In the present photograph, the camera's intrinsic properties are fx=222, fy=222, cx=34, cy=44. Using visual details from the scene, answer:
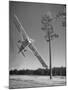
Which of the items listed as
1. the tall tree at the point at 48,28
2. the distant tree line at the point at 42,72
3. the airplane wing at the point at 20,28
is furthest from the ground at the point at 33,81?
the airplane wing at the point at 20,28

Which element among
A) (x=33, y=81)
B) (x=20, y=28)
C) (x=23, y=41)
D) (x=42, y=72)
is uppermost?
(x=20, y=28)

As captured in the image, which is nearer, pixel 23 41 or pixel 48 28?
pixel 23 41

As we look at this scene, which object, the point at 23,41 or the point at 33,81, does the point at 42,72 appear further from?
the point at 23,41

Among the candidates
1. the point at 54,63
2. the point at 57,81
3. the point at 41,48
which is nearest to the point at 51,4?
the point at 41,48

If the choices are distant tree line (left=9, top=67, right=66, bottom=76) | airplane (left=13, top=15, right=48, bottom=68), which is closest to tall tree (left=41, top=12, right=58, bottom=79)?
distant tree line (left=9, top=67, right=66, bottom=76)

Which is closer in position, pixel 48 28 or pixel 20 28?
pixel 20 28

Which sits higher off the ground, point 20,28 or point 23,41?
point 20,28

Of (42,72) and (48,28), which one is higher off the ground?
(48,28)

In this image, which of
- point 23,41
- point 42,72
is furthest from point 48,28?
point 42,72

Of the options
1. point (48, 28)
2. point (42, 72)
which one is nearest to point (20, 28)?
point (48, 28)

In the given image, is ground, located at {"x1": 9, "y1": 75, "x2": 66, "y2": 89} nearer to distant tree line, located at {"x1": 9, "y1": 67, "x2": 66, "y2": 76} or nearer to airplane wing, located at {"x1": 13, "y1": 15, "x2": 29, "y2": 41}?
distant tree line, located at {"x1": 9, "y1": 67, "x2": 66, "y2": 76}

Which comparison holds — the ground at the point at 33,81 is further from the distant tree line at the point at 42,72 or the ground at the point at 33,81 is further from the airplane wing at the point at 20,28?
the airplane wing at the point at 20,28

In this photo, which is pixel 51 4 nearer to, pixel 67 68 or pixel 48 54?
pixel 48 54

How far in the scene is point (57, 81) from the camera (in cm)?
284
